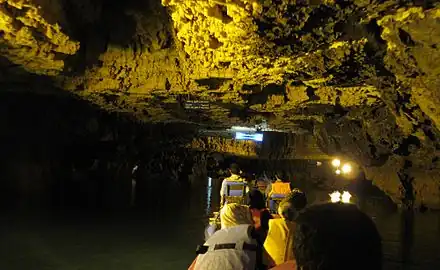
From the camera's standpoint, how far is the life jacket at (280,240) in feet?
12.9

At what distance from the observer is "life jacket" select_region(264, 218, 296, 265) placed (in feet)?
12.9

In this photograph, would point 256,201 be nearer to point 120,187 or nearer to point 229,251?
point 229,251

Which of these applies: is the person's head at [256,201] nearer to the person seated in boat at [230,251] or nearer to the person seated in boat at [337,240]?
the person seated in boat at [230,251]

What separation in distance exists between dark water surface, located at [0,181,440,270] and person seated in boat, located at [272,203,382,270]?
20.8 ft

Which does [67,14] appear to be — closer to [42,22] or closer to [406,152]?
[42,22]

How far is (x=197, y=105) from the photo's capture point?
43.4ft

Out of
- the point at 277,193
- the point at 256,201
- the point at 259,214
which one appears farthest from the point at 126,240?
the point at 259,214

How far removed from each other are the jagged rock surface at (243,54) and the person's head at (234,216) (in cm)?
252

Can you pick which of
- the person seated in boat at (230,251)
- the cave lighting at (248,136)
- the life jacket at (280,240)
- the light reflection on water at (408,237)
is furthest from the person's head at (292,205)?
the cave lighting at (248,136)

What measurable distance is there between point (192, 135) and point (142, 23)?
17024mm

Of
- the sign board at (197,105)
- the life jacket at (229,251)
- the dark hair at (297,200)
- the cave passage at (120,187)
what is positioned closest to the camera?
the life jacket at (229,251)

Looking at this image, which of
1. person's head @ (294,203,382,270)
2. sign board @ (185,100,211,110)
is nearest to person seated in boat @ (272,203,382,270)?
person's head @ (294,203,382,270)

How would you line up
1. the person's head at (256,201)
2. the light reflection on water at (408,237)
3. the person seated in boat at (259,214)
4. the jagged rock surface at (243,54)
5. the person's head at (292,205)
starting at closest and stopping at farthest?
the person's head at (292,205), the person seated in boat at (259,214), the person's head at (256,201), the jagged rock surface at (243,54), the light reflection on water at (408,237)

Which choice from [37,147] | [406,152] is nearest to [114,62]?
[406,152]
